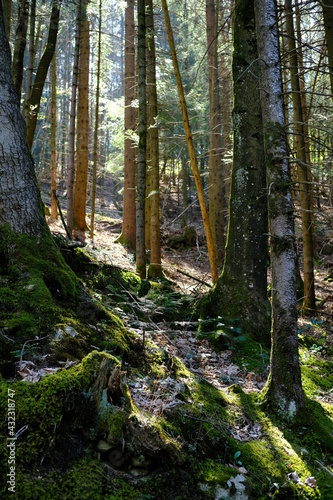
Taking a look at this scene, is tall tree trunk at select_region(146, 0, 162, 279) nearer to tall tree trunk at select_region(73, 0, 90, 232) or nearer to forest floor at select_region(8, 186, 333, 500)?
forest floor at select_region(8, 186, 333, 500)

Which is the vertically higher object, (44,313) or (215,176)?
(215,176)

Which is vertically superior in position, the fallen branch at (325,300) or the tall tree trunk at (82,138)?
the tall tree trunk at (82,138)

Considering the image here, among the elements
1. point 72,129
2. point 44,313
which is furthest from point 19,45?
point 44,313

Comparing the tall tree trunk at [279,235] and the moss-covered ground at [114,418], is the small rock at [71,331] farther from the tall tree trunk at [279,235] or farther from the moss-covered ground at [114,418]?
the tall tree trunk at [279,235]

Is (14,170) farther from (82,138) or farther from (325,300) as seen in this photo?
(82,138)

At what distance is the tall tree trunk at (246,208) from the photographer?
6.00 metres

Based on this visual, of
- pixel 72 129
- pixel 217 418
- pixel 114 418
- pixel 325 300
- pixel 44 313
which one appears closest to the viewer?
pixel 114 418

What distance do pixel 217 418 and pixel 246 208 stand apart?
11.3 feet

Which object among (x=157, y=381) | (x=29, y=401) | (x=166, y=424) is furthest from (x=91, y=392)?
(x=157, y=381)

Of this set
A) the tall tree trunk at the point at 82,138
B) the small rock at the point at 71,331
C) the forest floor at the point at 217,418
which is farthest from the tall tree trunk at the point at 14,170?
the tall tree trunk at the point at 82,138

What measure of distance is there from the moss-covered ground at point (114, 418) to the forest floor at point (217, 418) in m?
0.01

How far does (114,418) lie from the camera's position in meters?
2.77

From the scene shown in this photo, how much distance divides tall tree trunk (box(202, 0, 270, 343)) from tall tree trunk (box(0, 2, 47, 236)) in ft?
10.2

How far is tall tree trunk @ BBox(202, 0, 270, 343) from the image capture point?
6.00 meters
